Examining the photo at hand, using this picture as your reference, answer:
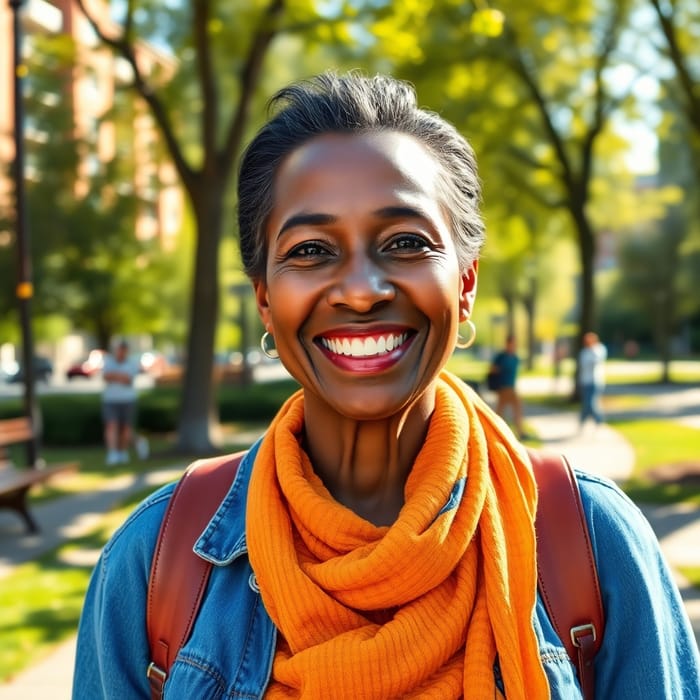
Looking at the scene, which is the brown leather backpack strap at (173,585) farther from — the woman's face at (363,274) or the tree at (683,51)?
the tree at (683,51)

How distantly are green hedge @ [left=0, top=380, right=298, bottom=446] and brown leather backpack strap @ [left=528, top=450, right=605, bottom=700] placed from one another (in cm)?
1569

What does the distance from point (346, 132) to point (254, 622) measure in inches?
36.5

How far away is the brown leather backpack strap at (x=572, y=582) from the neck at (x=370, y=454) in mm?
295

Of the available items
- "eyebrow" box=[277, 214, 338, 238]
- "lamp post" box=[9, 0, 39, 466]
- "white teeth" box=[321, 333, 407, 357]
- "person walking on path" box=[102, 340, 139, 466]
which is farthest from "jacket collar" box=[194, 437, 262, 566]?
"person walking on path" box=[102, 340, 139, 466]

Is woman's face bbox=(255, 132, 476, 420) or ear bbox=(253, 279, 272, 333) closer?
woman's face bbox=(255, 132, 476, 420)

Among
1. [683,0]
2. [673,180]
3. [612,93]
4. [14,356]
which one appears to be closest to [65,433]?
[683,0]

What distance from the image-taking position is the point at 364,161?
168cm

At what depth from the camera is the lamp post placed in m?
10.8

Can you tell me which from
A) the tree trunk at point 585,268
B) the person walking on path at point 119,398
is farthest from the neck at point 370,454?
the tree trunk at point 585,268

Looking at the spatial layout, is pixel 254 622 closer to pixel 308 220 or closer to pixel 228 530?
pixel 228 530

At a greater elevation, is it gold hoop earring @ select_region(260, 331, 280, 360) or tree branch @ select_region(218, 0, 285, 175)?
tree branch @ select_region(218, 0, 285, 175)

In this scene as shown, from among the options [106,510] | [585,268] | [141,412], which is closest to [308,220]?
[106,510]

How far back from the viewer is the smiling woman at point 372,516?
1569 mm

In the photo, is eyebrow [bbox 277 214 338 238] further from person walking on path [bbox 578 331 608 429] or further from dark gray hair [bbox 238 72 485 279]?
person walking on path [bbox 578 331 608 429]
